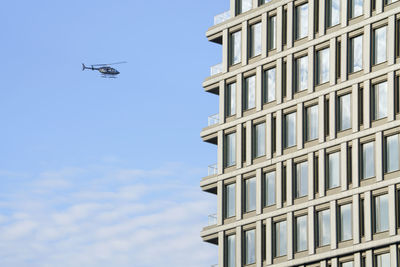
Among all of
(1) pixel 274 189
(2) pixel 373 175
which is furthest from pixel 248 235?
(2) pixel 373 175

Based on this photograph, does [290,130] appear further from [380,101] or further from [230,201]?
[380,101]

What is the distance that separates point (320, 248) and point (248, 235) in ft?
26.6

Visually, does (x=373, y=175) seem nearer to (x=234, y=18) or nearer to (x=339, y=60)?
(x=339, y=60)

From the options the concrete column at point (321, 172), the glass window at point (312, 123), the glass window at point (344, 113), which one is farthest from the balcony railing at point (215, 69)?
the concrete column at point (321, 172)

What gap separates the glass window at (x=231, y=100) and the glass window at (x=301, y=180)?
939 cm

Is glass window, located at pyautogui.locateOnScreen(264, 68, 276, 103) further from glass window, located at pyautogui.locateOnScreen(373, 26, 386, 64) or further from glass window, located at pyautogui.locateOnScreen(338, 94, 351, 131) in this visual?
glass window, located at pyautogui.locateOnScreen(373, 26, 386, 64)

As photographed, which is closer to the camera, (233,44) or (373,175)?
(373,175)

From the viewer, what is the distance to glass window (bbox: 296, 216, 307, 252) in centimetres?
11925

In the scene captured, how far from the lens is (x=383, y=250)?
113 m

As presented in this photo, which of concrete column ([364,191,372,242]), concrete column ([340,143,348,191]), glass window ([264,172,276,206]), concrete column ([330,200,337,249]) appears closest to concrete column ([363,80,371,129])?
concrete column ([340,143,348,191])

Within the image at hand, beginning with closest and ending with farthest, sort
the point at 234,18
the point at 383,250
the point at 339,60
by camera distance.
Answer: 1. the point at 383,250
2. the point at 339,60
3. the point at 234,18

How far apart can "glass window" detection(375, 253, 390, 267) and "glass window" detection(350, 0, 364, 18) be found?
1890 centimetres

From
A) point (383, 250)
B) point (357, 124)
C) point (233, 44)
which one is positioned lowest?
point (383, 250)

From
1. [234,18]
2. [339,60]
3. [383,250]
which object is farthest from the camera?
[234,18]
